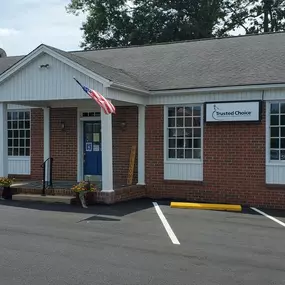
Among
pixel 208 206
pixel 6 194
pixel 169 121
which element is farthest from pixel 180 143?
pixel 6 194

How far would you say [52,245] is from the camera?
8.02 meters

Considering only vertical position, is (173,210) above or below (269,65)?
below

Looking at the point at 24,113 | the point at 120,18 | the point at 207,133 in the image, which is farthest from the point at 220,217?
the point at 120,18

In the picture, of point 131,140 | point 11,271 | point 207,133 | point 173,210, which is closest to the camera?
point 11,271

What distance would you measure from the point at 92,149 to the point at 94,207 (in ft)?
12.8

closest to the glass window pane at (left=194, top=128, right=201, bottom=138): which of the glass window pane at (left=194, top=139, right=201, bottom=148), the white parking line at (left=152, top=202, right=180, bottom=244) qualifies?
the glass window pane at (left=194, top=139, right=201, bottom=148)

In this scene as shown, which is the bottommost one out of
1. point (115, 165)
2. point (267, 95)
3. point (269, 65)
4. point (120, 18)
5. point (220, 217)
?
point (220, 217)

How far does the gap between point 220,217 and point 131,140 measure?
184 inches

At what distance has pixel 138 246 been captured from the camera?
8.02 metres

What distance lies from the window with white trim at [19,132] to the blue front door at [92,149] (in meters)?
2.37

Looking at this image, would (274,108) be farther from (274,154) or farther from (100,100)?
(100,100)

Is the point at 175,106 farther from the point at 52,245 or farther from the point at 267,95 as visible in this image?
the point at 52,245

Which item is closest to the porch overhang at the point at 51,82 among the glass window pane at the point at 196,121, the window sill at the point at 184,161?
the glass window pane at the point at 196,121

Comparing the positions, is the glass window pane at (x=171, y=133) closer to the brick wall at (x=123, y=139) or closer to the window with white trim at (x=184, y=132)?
the window with white trim at (x=184, y=132)
